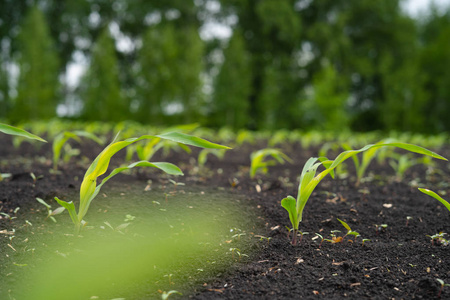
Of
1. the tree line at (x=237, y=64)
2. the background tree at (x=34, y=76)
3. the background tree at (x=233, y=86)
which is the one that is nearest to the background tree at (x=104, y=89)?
the tree line at (x=237, y=64)

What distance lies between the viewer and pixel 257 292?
4.65 feet

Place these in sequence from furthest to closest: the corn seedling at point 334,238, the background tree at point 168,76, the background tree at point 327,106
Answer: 1. the background tree at point 168,76
2. the background tree at point 327,106
3. the corn seedling at point 334,238

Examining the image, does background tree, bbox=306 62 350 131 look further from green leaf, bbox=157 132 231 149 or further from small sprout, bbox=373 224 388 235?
green leaf, bbox=157 132 231 149

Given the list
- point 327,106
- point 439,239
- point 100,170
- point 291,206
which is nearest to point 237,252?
point 291,206

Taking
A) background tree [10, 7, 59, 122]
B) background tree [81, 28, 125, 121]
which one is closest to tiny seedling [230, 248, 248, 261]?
background tree [81, 28, 125, 121]

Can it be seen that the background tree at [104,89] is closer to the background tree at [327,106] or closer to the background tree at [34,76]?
the background tree at [34,76]

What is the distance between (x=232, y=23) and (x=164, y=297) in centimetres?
2217

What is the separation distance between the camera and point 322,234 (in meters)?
1.96

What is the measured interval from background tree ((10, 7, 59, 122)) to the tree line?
0.15ft

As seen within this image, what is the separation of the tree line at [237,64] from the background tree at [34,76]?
0.05 metres

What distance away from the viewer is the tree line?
18109 millimetres

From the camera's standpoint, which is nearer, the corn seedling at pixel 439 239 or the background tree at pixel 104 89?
the corn seedling at pixel 439 239

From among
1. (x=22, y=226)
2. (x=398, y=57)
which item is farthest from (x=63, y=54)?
(x=22, y=226)

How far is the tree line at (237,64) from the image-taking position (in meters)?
18.1
